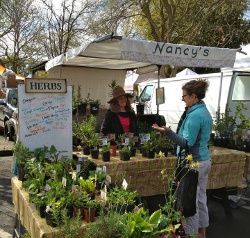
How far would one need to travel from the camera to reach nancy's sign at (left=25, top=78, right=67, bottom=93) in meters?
3.10

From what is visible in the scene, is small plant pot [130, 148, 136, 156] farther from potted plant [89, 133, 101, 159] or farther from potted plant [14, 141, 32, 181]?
potted plant [14, 141, 32, 181]

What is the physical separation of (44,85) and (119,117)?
1.33m

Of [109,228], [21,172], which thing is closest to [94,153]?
[21,172]

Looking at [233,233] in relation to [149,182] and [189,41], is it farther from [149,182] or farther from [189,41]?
[189,41]

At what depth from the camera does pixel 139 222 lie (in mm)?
1784

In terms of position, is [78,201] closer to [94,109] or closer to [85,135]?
[85,135]

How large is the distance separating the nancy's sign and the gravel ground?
5.36ft

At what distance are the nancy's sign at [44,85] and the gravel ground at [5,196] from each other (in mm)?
1635

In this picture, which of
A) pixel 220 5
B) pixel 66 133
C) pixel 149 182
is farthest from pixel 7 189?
pixel 220 5

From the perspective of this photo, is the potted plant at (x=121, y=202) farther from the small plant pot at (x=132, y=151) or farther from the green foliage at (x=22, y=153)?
the small plant pot at (x=132, y=151)

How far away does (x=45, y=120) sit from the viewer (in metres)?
3.22

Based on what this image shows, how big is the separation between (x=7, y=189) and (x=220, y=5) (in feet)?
39.1

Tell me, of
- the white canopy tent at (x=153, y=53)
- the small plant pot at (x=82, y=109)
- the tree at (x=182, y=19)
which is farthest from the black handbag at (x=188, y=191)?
the tree at (x=182, y=19)

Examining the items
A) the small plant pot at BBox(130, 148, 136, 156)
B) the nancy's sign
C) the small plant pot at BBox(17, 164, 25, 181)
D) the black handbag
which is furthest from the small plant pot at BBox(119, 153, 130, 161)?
the small plant pot at BBox(17, 164, 25, 181)
